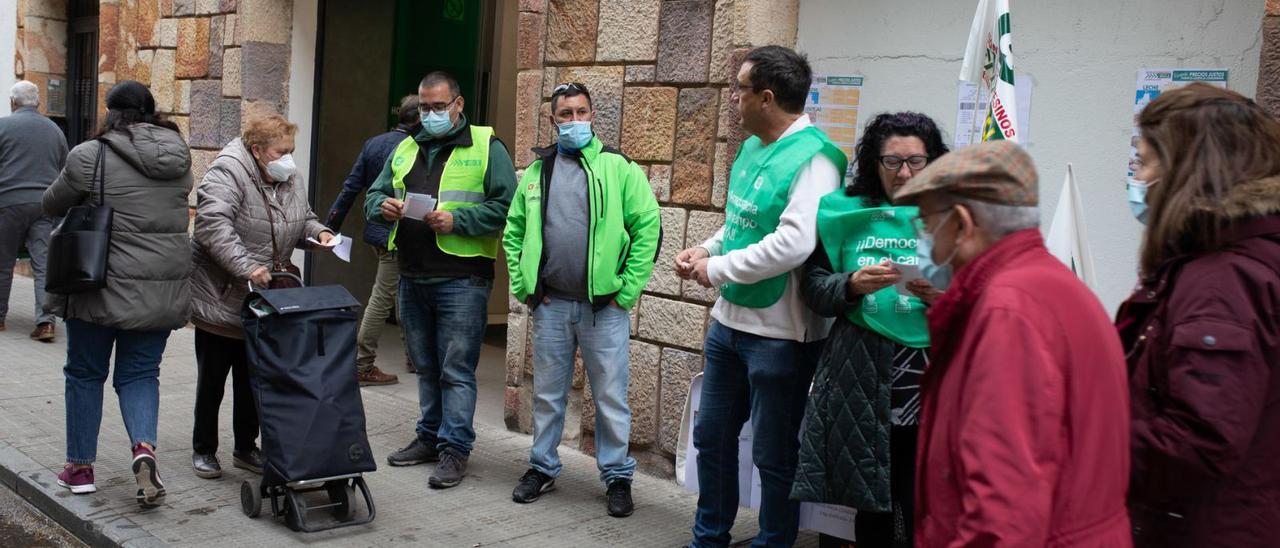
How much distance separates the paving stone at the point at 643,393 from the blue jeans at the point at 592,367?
635mm

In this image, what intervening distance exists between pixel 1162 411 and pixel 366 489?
3.35 metres

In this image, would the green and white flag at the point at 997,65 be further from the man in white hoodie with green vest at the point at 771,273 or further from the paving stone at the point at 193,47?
the paving stone at the point at 193,47

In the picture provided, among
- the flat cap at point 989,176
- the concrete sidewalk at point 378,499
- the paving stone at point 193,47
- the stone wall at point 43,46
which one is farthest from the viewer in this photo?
the stone wall at point 43,46

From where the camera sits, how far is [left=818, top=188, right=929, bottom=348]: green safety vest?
12.1ft

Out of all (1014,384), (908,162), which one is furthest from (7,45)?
(1014,384)

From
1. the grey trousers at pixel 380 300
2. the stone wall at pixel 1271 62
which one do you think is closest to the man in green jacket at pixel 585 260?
the stone wall at pixel 1271 62

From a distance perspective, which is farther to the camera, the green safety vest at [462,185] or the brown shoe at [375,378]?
the brown shoe at [375,378]

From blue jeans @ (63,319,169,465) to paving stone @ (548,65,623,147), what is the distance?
2293 mm

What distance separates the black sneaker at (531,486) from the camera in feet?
17.3

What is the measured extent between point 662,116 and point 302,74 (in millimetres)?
4211

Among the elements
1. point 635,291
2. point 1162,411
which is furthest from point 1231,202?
point 635,291

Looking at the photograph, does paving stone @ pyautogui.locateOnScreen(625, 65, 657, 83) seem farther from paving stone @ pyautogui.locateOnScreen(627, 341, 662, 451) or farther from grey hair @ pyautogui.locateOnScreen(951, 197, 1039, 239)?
grey hair @ pyautogui.locateOnScreen(951, 197, 1039, 239)

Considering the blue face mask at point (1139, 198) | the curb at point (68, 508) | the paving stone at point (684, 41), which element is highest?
the paving stone at point (684, 41)

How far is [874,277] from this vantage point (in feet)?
11.9
